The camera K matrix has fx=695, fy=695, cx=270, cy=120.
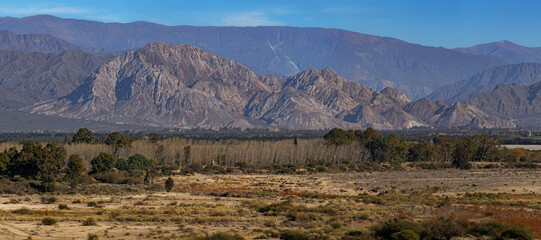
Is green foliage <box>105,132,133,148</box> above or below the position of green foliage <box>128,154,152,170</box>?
above

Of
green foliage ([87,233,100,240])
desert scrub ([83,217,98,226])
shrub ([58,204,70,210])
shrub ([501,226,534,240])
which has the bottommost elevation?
shrub ([58,204,70,210])

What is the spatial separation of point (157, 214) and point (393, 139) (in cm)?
12329

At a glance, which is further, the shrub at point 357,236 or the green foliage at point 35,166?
the green foliage at point 35,166

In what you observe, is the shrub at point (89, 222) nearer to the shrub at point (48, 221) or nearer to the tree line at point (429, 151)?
the shrub at point (48, 221)

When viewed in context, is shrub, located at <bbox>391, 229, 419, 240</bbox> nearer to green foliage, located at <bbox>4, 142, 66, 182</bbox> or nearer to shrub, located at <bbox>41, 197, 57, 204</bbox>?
shrub, located at <bbox>41, 197, 57, 204</bbox>

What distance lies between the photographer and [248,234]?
1901 inches

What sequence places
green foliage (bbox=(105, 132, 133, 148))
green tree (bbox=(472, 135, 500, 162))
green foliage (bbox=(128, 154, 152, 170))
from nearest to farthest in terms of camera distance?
green foliage (bbox=(128, 154, 152, 170)) → green foliage (bbox=(105, 132, 133, 148)) → green tree (bbox=(472, 135, 500, 162))

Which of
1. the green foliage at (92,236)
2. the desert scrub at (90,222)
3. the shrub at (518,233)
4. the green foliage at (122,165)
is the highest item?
the shrub at (518,233)

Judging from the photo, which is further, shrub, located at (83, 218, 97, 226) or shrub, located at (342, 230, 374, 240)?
shrub, located at (83, 218, 97, 226)

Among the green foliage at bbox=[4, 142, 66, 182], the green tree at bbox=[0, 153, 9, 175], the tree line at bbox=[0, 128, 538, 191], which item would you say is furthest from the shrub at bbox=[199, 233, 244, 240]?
the tree line at bbox=[0, 128, 538, 191]

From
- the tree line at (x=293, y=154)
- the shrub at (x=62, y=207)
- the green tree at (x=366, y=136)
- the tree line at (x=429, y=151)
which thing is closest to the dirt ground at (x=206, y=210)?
the shrub at (x=62, y=207)

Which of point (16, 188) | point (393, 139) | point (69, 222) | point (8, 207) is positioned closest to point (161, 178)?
point (16, 188)

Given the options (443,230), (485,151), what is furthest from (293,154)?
(443,230)

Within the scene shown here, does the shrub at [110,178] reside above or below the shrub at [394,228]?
below
